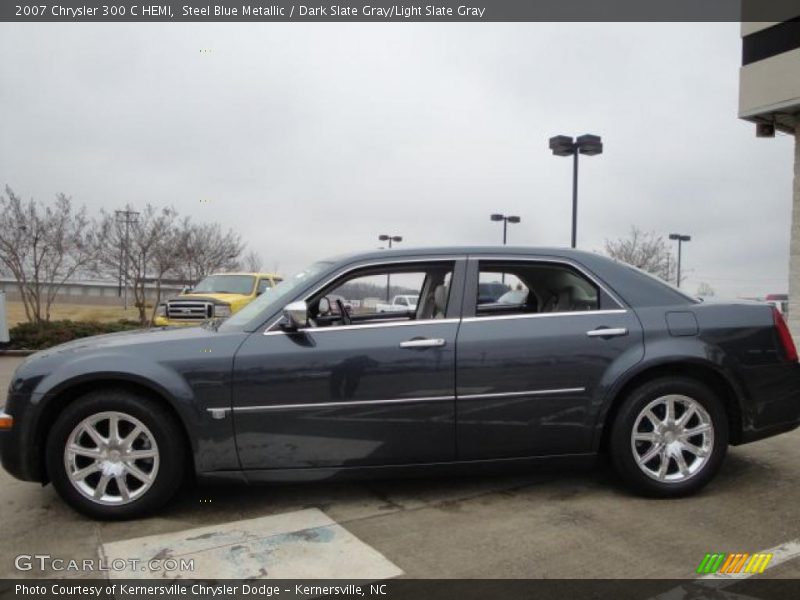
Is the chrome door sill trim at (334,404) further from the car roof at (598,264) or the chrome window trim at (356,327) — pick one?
the car roof at (598,264)

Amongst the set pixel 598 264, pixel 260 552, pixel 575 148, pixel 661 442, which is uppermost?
pixel 575 148

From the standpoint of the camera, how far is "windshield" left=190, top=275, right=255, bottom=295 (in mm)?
14078

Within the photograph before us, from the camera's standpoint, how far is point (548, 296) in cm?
451

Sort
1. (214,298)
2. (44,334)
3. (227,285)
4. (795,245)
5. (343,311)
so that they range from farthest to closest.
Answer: (795,245) → (227,285) → (44,334) → (214,298) → (343,311)

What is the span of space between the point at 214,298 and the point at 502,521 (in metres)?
10.2

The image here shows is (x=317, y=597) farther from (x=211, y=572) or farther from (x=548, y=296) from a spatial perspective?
(x=548, y=296)

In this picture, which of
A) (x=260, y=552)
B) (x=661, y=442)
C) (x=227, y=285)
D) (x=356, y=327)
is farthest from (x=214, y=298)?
(x=661, y=442)

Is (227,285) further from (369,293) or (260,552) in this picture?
(260,552)

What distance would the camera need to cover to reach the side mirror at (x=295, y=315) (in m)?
3.78

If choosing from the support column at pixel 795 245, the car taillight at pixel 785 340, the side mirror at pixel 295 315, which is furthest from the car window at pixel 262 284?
the support column at pixel 795 245

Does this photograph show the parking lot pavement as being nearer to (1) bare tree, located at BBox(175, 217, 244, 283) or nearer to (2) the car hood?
(2) the car hood

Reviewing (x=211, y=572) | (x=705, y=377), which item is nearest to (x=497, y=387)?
(x=705, y=377)

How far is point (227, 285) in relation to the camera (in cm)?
1431

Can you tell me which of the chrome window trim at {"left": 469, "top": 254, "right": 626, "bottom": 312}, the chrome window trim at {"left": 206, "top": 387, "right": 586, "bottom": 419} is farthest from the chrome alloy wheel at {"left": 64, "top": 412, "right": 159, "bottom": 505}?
the chrome window trim at {"left": 469, "top": 254, "right": 626, "bottom": 312}
